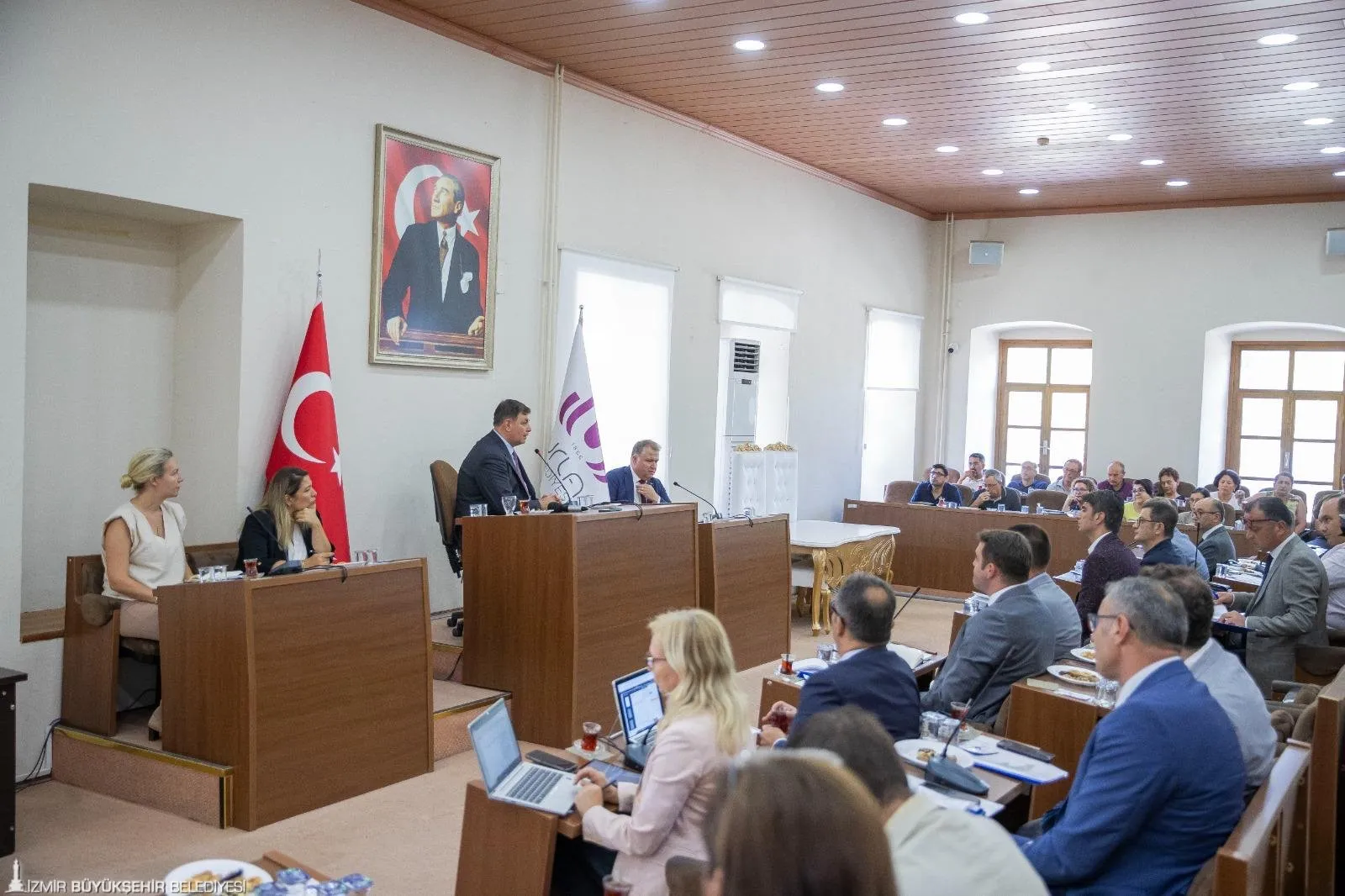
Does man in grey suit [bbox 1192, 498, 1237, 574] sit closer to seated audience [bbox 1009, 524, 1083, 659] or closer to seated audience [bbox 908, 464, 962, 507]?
seated audience [bbox 1009, 524, 1083, 659]

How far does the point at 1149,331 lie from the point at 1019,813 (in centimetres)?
867

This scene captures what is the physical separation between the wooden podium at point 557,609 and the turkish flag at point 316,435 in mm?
670

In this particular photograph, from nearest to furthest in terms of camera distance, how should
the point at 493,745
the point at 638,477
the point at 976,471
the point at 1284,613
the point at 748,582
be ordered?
1. the point at 493,745
2. the point at 1284,613
3. the point at 748,582
4. the point at 638,477
5. the point at 976,471

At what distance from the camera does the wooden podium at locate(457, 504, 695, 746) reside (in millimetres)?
5102

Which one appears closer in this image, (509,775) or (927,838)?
(927,838)

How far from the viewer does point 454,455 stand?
6.60m

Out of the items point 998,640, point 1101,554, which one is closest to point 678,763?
point 998,640

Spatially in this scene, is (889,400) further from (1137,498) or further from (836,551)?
(836,551)

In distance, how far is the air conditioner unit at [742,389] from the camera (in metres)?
9.13

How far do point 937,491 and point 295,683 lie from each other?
723 cm

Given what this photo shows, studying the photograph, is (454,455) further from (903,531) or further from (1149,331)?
(1149,331)

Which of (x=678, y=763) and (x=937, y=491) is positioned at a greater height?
(x=937, y=491)

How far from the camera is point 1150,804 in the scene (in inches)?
96.0

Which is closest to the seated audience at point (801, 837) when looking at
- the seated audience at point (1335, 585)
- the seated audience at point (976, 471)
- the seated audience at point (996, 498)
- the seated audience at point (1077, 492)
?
the seated audience at point (1335, 585)
